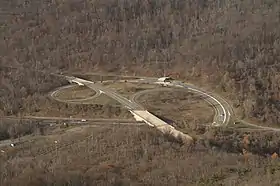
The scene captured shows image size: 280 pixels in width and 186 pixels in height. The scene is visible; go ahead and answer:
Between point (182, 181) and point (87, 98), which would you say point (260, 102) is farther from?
point (182, 181)

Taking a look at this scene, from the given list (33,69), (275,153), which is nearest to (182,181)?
(275,153)

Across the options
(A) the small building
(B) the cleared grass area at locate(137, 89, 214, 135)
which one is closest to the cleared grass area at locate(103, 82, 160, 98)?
(A) the small building

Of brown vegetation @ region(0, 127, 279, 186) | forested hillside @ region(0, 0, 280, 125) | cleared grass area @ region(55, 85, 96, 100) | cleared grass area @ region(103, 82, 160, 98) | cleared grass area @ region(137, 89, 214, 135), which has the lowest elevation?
brown vegetation @ region(0, 127, 279, 186)

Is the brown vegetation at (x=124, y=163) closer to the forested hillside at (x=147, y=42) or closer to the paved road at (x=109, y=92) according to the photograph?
the paved road at (x=109, y=92)

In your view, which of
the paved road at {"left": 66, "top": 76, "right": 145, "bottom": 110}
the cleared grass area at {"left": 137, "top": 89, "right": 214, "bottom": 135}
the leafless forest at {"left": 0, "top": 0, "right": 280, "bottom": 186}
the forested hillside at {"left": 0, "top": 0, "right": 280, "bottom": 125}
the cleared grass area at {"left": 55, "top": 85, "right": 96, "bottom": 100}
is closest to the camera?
the leafless forest at {"left": 0, "top": 0, "right": 280, "bottom": 186}

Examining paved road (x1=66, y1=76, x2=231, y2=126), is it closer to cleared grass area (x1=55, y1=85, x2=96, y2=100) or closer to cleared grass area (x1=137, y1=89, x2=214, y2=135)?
cleared grass area (x1=137, y1=89, x2=214, y2=135)

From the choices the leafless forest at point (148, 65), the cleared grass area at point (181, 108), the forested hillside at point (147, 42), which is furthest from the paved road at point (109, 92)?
the forested hillside at point (147, 42)

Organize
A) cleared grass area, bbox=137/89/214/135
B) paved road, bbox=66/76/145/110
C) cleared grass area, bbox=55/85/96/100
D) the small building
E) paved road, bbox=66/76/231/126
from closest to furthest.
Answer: cleared grass area, bbox=137/89/214/135, paved road, bbox=66/76/231/126, paved road, bbox=66/76/145/110, cleared grass area, bbox=55/85/96/100, the small building
